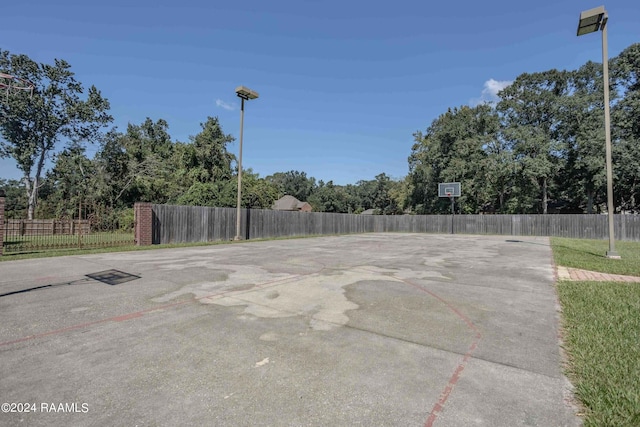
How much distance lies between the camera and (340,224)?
2761cm

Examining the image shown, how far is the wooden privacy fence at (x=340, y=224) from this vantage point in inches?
589

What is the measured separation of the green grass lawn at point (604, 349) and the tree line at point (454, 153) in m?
25.0

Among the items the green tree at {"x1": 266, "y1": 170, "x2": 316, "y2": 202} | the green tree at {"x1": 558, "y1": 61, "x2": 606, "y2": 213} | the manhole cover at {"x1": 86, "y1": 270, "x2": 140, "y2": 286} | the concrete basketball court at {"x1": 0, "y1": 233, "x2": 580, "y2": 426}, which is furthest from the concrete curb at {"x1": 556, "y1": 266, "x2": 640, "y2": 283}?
the green tree at {"x1": 266, "y1": 170, "x2": 316, "y2": 202}

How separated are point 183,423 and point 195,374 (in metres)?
0.62

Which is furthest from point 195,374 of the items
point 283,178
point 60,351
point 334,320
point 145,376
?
point 283,178

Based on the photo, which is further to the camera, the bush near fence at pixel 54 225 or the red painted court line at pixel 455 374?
the bush near fence at pixel 54 225

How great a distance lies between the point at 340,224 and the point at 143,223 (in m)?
17.2

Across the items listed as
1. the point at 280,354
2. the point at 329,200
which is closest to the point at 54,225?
the point at 280,354

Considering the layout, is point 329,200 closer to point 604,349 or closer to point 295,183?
point 295,183

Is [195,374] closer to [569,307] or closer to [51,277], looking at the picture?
[569,307]

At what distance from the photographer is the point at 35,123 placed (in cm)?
3266

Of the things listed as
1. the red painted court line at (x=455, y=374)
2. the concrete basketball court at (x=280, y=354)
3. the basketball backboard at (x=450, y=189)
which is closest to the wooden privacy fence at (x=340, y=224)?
the basketball backboard at (x=450, y=189)

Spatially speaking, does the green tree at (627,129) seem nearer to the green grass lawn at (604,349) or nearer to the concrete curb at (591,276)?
the concrete curb at (591,276)

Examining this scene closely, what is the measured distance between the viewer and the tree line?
2794cm
